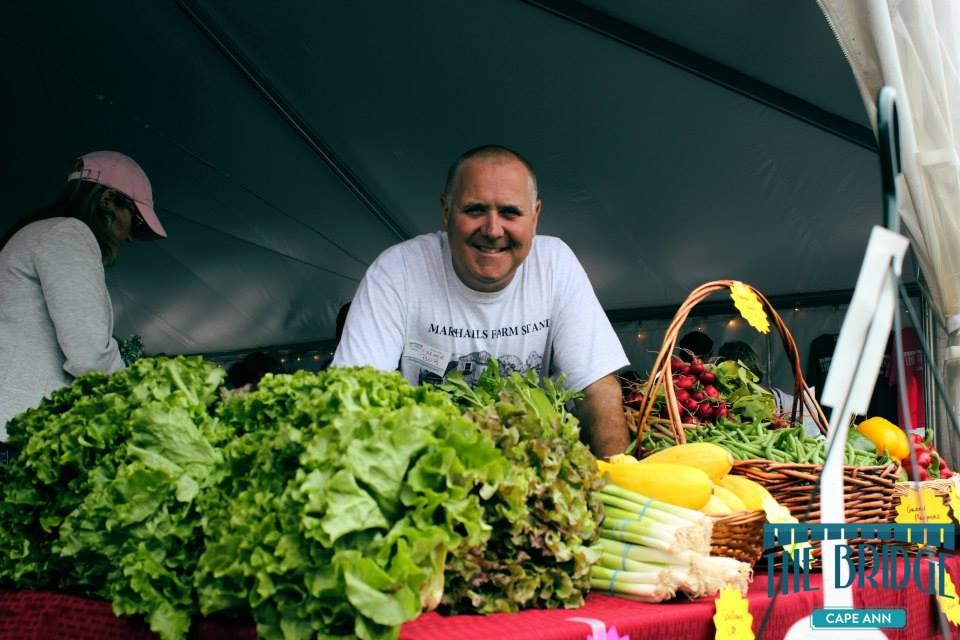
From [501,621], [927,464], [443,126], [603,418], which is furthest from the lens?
[443,126]

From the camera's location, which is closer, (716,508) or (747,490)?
(716,508)

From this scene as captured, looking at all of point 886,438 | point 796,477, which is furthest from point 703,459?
point 886,438

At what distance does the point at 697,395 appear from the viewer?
355cm

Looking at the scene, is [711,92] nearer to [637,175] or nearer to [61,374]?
[637,175]

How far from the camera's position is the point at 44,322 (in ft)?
10.6

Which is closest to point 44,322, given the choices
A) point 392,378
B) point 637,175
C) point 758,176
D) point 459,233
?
point 459,233

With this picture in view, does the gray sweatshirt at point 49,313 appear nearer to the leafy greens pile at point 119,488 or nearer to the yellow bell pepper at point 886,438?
the leafy greens pile at point 119,488

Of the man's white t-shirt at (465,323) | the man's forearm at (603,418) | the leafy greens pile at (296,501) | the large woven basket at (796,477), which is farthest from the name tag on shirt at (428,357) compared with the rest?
the leafy greens pile at (296,501)

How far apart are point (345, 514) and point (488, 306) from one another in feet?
6.50

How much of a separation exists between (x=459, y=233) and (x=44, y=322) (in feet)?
5.13

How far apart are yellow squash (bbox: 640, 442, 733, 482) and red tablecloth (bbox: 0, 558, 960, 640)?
30 centimetres

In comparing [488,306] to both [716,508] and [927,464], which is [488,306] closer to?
[716,508]

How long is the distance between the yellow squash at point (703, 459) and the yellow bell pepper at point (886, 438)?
1263 millimetres

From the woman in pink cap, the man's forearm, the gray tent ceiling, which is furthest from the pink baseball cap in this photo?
the gray tent ceiling
